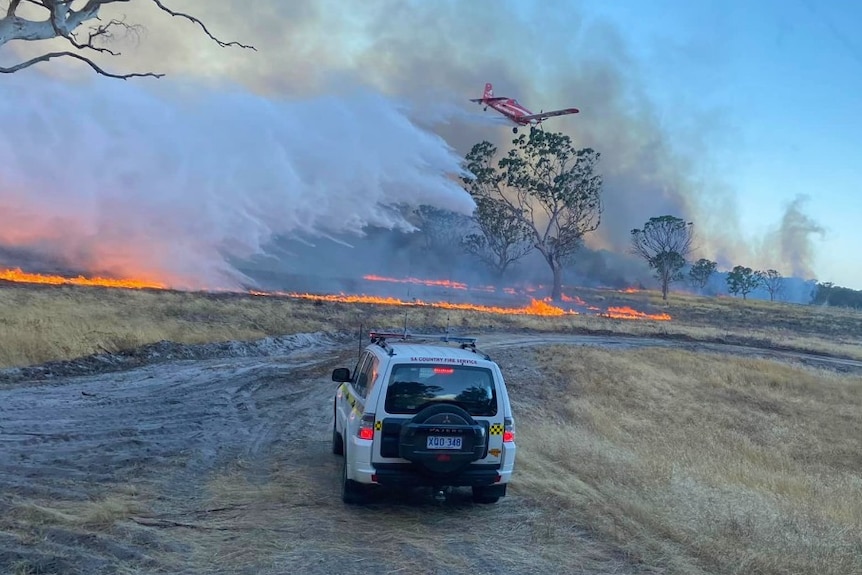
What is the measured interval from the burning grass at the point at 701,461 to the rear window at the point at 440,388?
182cm

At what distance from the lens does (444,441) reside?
7.27 m

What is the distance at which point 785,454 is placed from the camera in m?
16.1

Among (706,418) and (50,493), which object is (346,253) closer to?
(706,418)

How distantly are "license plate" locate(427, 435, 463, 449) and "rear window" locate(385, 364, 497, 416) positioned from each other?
0.41 meters

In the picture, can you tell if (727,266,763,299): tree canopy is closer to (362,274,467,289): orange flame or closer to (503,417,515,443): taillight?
(362,274,467,289): orange flame

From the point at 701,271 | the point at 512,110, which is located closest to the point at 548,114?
the point at 512,110

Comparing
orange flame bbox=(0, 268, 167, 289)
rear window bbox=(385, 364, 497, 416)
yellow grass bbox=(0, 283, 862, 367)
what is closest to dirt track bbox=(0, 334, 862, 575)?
rear window bbox=(385, 364, 497, 416)

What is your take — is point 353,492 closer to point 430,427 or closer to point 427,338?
point 430,427

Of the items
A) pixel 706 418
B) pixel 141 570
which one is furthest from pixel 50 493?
pixel 706 418

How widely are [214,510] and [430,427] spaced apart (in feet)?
8.84

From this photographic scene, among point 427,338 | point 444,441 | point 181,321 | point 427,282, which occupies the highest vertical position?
point 427,282

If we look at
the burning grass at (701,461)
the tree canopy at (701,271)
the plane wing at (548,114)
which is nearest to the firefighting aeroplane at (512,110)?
the plane wing at (548,114)

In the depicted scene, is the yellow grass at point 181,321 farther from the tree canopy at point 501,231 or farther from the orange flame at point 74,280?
the tree canopy at point 501,231

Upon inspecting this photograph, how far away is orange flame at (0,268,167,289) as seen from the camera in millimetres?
35809
